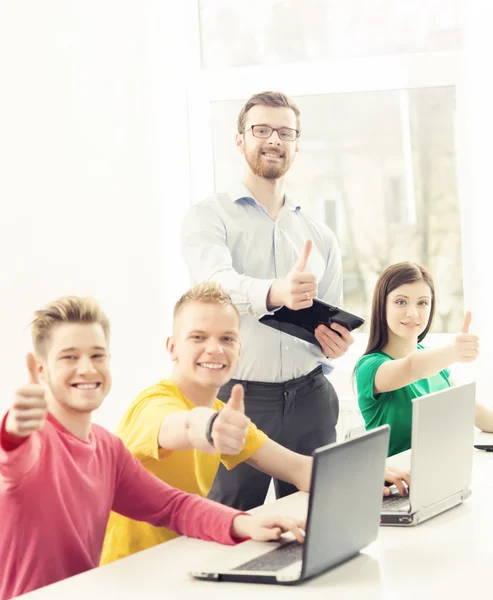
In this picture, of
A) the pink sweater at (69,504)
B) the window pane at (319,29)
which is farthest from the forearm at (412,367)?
the window pane at (319,29)

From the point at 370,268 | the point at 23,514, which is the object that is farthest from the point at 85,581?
the point at 370,268

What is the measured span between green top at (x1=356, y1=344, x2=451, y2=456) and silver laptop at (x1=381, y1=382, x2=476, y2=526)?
50 cm

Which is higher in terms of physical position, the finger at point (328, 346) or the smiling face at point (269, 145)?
the smiling face at point (269, 145)

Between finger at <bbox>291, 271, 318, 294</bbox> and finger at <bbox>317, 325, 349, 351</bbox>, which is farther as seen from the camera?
finger at <bbox>317, 325, 349, 351</bbox>

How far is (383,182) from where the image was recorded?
3990 mm

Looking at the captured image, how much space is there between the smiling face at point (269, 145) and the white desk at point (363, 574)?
135cm

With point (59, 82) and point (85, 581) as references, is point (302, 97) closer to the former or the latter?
point (59, 82)

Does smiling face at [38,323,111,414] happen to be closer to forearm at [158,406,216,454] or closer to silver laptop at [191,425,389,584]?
forearm at [158,406,216,454]

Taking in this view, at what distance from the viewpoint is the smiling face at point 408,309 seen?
2.53m

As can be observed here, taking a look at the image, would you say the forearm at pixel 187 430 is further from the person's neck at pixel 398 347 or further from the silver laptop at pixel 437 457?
the person's neck at pixel 398 347

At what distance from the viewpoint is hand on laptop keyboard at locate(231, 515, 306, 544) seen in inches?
62.2

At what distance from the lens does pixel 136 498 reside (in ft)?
5.64

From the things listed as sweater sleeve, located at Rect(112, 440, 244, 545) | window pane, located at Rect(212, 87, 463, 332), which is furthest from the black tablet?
window pane, located at Rect(212, 87, 463, 332)

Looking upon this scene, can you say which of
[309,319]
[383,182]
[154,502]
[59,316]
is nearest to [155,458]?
[154,502]
